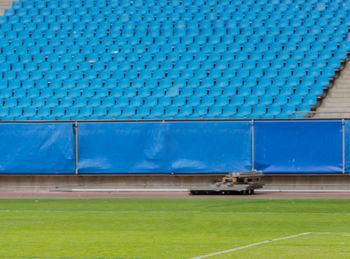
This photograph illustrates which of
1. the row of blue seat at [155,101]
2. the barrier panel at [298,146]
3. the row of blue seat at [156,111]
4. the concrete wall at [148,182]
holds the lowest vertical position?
the concrete wall at [148,182]

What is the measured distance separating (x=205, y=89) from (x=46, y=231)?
51.2 ft

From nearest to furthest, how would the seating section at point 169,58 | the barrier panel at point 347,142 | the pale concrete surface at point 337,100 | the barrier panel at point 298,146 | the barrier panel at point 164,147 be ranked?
the barrier panel at point 347,142 < the barrier panel at point 298,146 < the barrier panel at point 164,147 < the pale concrete surface at point 337,100 < the seating section at point 169,58

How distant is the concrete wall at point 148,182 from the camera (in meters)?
22.2

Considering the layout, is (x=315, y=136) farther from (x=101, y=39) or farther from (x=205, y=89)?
(x=101, y=39)

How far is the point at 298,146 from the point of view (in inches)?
889

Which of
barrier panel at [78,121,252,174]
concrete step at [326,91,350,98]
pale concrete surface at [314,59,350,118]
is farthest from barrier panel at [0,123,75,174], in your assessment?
concrete step at [326,91,350,98]

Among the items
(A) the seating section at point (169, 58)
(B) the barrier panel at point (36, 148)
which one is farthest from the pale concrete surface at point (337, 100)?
(B) the barrier panel at point (36, 148)

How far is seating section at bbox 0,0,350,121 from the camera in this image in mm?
26156

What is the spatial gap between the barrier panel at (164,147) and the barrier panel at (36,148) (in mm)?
488

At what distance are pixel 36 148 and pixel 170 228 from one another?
12782 millimetres

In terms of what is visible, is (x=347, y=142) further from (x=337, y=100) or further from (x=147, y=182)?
(x=147, y=182)

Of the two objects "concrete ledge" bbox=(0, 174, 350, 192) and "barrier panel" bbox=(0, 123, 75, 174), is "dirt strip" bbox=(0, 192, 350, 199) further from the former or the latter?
"barrier panel" bbox=(0, 123, 75, 174)

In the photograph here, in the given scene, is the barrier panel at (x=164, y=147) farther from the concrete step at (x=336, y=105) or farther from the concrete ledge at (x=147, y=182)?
the concrete step at (x=336, y=105)

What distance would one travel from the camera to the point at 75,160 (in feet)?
77.2
